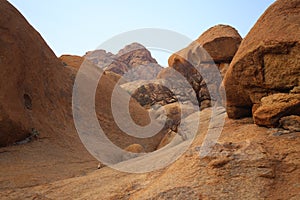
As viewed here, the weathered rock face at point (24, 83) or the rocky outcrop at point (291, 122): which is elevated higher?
the weathered rock face at point (24, 83)

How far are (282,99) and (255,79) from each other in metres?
0.83

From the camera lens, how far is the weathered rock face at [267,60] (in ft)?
18.6

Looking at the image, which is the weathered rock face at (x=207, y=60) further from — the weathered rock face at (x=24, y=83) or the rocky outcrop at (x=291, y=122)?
the rocky outcrop at (x=291, y=122)

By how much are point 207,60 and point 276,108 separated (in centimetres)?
1623

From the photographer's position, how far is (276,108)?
5.52 meters

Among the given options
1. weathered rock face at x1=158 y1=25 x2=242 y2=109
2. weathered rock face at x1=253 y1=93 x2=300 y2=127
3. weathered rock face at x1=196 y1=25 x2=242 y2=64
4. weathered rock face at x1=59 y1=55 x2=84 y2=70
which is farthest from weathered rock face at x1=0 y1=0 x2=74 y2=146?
weathered rock face at x1=158 y1=25 x2=242 y2=109

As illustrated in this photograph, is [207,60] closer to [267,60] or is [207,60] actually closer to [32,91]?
[32,91]

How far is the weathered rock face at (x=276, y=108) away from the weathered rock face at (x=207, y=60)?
1390 cm

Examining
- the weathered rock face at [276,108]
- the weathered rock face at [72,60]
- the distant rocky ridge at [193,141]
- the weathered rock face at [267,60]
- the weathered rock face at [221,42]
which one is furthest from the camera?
the weathered rock face at [72,60]

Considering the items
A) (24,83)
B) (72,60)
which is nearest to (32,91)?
(24,83)

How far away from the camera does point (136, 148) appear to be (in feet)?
33.0

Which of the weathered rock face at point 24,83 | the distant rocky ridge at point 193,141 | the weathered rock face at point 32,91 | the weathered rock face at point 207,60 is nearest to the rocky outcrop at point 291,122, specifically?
the distant rocky ridge at point 193,141

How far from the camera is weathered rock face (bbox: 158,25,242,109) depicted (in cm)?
1922

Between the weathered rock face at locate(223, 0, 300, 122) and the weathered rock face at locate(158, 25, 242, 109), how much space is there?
12646 mm
